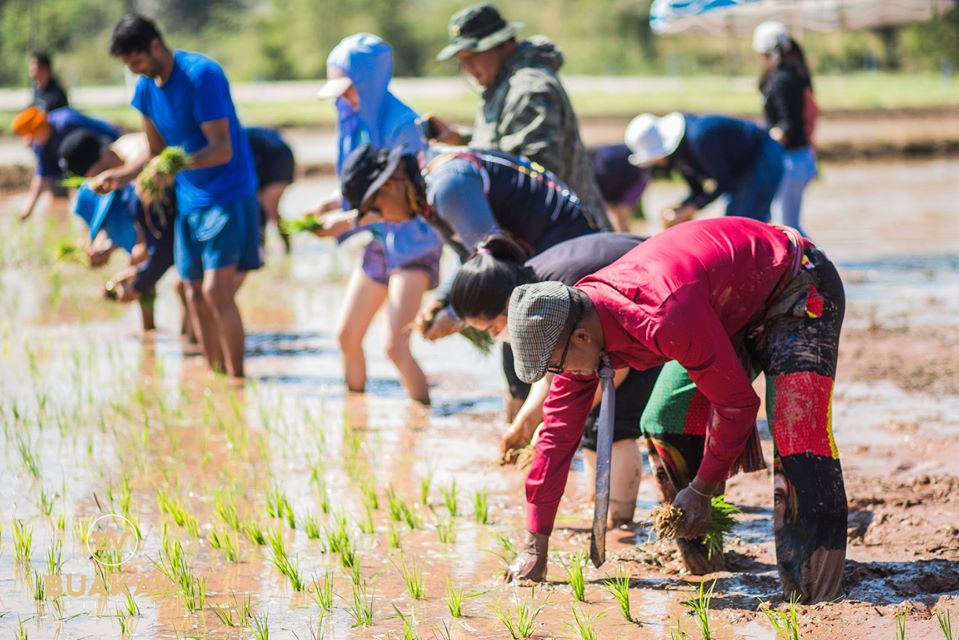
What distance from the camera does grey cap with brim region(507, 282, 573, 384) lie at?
3.47m

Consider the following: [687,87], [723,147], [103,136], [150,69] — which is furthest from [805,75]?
[687,87]

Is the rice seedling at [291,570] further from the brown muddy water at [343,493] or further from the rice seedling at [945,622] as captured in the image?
the rice seedling at [945,622]

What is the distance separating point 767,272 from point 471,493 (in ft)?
6.33

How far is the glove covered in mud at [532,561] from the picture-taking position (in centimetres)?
403

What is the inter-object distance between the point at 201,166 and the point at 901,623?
4304 mm

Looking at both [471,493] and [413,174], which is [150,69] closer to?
[413,174]

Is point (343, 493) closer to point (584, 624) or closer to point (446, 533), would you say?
point (446, 533)

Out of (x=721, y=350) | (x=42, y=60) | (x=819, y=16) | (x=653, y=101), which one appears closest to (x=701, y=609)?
(x=721, y=350)

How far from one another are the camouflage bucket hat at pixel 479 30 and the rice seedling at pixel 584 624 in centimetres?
274

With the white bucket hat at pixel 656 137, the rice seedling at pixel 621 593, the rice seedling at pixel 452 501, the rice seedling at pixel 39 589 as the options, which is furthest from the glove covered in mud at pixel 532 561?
Result: the white bucket hat at pixel 656 137

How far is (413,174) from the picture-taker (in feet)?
15.8

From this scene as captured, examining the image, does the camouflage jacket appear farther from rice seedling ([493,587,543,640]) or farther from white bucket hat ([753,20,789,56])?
white bucket hat ([753,20,789,56])

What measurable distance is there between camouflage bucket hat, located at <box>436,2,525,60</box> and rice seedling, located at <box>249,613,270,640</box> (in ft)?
8.97

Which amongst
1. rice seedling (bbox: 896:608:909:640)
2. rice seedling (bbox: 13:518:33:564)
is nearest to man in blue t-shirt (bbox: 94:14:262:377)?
rice seedling (bbox: 13:518:33:564)
